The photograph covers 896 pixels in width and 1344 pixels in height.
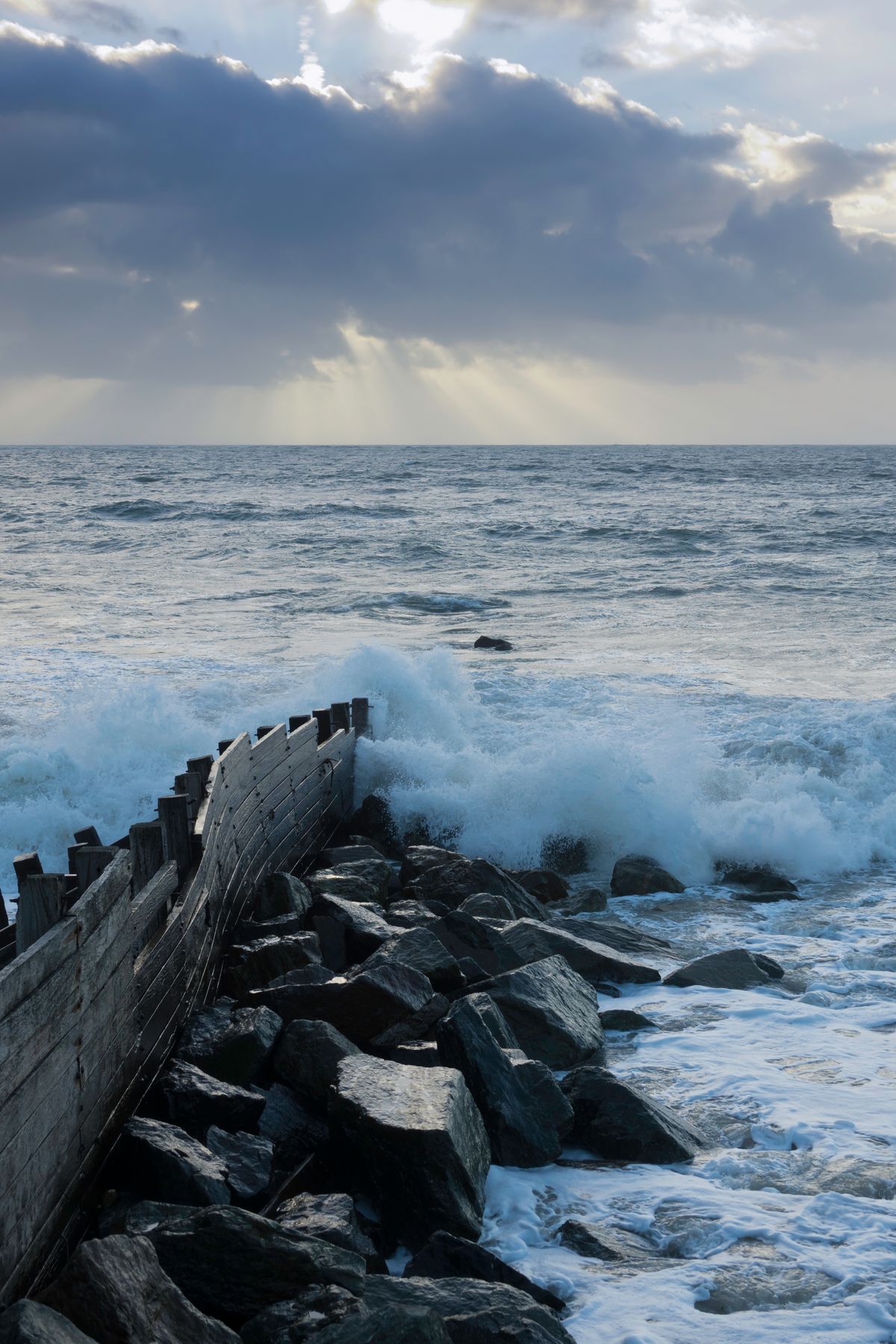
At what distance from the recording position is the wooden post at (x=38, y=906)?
Answer: 128 inches

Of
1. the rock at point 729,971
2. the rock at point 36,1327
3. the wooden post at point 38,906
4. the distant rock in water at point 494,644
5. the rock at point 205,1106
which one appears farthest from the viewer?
the distant rock in water at point 494,644

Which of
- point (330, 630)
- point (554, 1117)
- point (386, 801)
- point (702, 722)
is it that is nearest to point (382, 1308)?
point (554, 1117)

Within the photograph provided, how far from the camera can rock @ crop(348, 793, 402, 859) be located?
9.34 meters

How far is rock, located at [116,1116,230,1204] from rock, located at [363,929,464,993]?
1602mm

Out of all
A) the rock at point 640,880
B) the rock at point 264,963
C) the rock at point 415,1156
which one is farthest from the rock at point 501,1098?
the rock at point 640,880

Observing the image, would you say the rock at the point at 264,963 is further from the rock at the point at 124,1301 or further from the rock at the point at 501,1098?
the rock at the point at 124,1301

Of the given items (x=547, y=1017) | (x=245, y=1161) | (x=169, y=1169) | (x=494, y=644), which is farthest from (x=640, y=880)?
(x=494, y=644)

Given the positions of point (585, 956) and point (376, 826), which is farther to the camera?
point (376, 826)

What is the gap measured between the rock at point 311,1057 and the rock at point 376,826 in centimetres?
491

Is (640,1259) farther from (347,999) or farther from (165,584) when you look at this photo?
(165,584)

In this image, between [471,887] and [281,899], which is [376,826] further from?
[281,899]

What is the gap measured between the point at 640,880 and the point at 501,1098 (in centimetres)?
462

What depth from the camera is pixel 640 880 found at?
8.61m

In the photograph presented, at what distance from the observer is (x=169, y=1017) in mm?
4484
